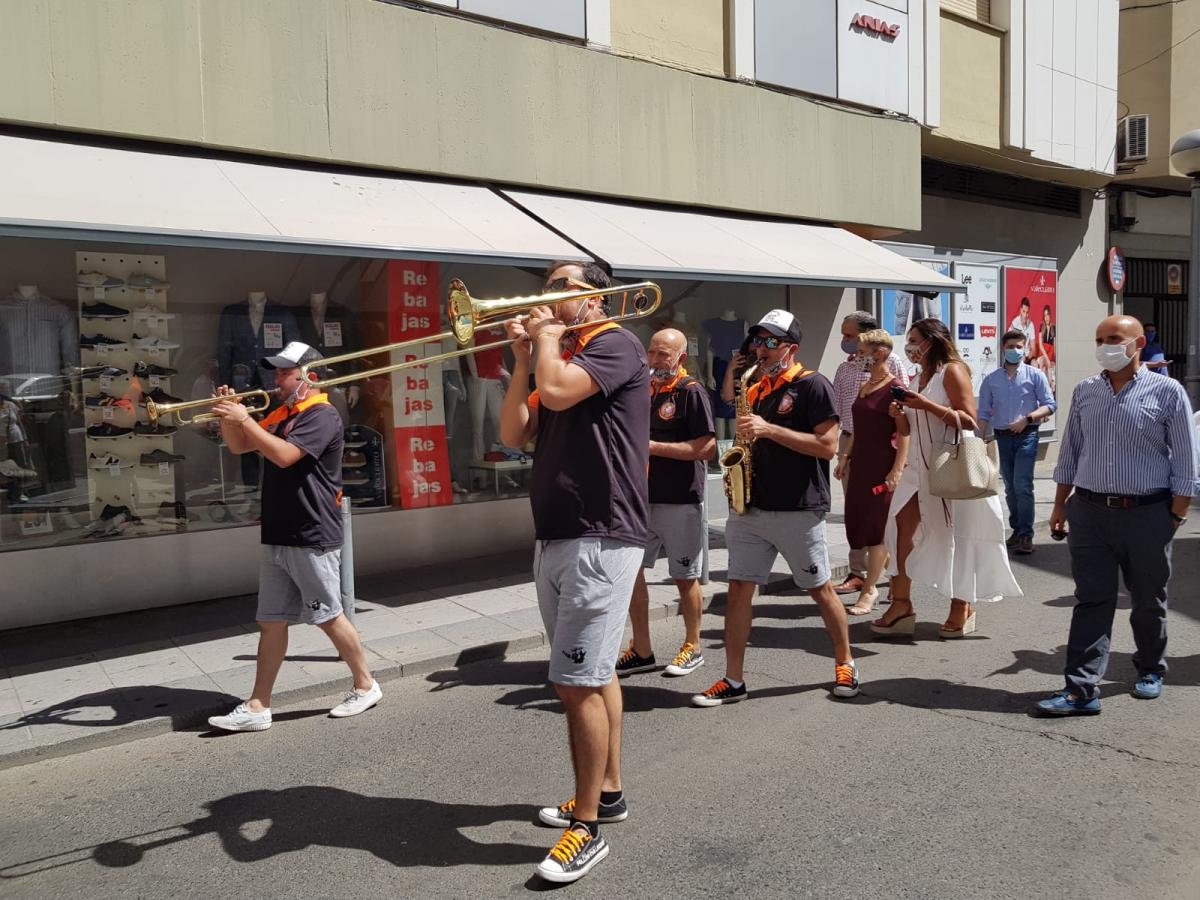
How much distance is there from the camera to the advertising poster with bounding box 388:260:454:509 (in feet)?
30.5

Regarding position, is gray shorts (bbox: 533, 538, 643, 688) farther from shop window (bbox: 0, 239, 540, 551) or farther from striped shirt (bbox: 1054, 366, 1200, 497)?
shop window (bbox: 0, 239, 540, 551)

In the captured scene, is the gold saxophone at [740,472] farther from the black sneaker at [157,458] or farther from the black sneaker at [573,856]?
the black sneaker at [157,458]

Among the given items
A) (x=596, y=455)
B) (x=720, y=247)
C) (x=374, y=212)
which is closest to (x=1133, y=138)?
(x=720, y=247)

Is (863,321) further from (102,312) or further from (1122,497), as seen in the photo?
(102,312)

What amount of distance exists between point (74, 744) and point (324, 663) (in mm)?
1477

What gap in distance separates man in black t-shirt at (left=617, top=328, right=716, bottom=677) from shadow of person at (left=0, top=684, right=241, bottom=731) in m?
2.23

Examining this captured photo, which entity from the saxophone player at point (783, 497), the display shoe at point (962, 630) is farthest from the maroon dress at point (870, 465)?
the saxophone player at point (783, 497)

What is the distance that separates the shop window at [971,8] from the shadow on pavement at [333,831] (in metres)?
13.1

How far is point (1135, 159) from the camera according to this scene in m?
17.6

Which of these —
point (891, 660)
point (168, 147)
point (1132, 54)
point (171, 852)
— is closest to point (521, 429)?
point (171, 852)

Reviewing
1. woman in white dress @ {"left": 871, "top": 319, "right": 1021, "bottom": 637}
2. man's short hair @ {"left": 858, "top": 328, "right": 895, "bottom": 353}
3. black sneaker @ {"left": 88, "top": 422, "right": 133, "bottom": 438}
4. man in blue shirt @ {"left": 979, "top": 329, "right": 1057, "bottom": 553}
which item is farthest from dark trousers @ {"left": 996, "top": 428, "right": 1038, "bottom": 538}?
black sneaker @ {"left": 88, "top": 422, "right": 133, "bottom": 438}

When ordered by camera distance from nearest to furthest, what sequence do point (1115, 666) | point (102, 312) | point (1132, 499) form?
1. point (1132, 499)
2. point (1115, 666)
3. point (102, 312)

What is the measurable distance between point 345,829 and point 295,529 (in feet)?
5.36

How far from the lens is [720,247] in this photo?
9898mm
